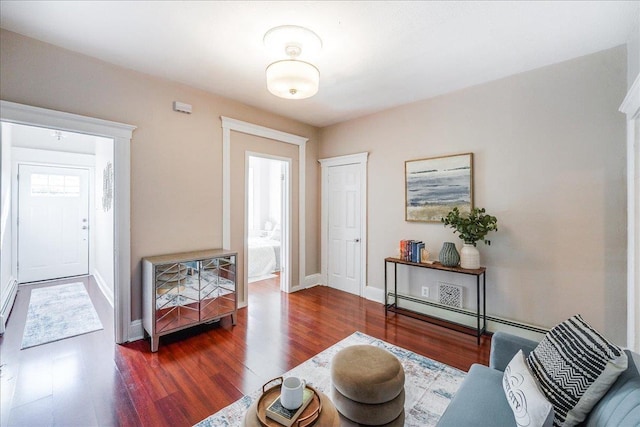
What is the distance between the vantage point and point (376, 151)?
13.2 feet

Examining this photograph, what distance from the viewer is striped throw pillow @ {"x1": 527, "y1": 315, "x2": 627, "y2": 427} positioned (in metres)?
1.05

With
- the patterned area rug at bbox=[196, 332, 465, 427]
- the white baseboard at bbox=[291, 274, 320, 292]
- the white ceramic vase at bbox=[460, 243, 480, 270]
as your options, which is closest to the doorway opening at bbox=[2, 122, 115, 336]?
the white baseboard at bbox=[291, 274, 320, 292]

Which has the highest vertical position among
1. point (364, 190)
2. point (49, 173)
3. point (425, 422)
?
point (49, 173)

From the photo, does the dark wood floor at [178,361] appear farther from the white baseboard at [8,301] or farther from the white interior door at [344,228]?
the white interior door at [344,228]

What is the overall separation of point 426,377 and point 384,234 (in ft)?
6.62

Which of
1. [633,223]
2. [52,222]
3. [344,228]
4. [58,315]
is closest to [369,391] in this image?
[633,223]

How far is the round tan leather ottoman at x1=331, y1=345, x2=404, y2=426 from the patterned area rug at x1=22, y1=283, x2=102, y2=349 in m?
2.95

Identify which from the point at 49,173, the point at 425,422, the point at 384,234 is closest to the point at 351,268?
the point at 384,234

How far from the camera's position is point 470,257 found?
9.60 ft

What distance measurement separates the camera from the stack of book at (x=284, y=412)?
1188 millimetres

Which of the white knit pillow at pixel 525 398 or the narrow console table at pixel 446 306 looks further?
the narrow console table at pixel 446 306

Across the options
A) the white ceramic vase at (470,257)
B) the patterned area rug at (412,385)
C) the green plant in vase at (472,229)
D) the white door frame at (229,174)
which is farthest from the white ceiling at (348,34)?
the patterned area rug at (412,385)

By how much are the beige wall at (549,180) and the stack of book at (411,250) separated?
22 centimetres

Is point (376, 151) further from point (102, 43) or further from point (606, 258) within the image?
point (102, 43)
